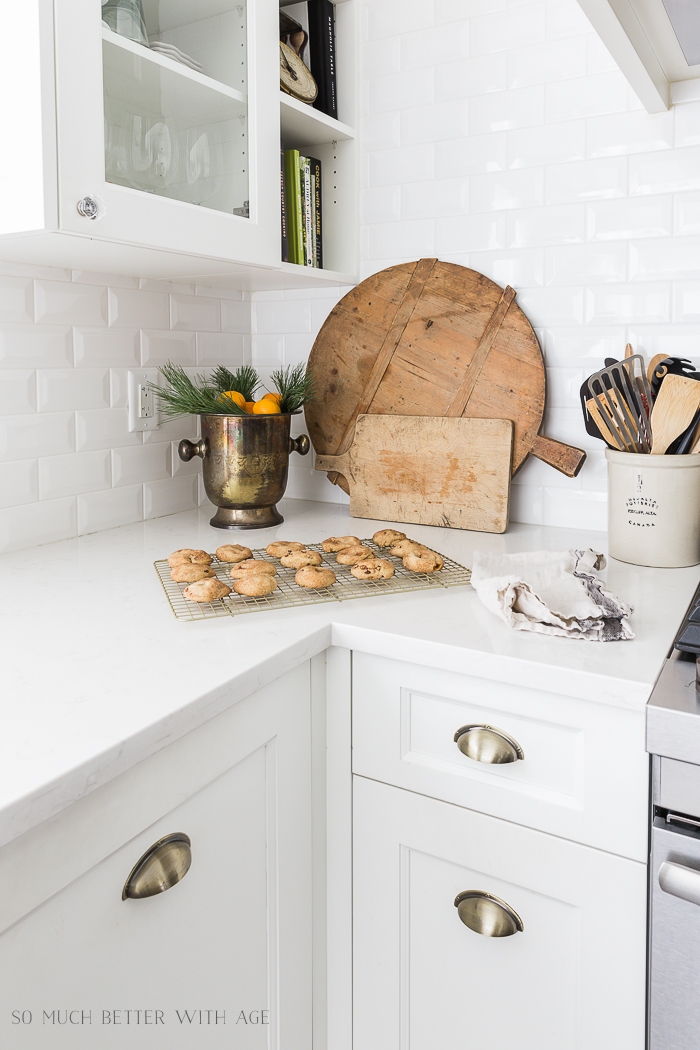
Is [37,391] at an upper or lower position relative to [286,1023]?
upper

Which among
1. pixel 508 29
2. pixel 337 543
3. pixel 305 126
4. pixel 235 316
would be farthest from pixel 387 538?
pixel 508 29

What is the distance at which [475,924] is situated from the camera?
94cm

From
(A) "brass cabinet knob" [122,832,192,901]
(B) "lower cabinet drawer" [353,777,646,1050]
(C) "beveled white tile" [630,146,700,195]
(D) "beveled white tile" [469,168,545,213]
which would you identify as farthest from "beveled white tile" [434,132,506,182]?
(A) "brass cabinet knob" [122,832,192,901]

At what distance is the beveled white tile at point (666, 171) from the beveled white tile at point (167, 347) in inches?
38.3

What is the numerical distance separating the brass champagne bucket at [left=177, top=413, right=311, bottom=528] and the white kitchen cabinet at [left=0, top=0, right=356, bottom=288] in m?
0.30

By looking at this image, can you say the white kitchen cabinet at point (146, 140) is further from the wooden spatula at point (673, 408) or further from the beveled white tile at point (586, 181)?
the wooden spatula at point (673, 408)

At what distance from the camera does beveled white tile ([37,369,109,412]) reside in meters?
1.39

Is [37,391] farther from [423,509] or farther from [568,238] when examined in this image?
[568,238]

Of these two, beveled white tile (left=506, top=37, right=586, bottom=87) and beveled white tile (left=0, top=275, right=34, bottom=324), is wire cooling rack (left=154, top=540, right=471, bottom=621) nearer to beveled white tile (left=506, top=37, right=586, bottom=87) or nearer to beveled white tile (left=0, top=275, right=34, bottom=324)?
beveled white tile (left=0, top=275, right=34, bottom=324)

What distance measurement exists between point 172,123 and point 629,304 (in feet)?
2.90

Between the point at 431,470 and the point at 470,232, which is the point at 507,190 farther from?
the point at 431,470

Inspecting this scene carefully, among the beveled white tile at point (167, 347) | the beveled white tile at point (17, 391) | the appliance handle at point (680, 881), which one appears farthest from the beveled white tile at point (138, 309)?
the appliance handle at point (680, 881)

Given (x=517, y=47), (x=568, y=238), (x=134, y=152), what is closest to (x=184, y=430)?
(x=134, y=152)

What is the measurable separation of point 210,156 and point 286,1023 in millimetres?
1320
